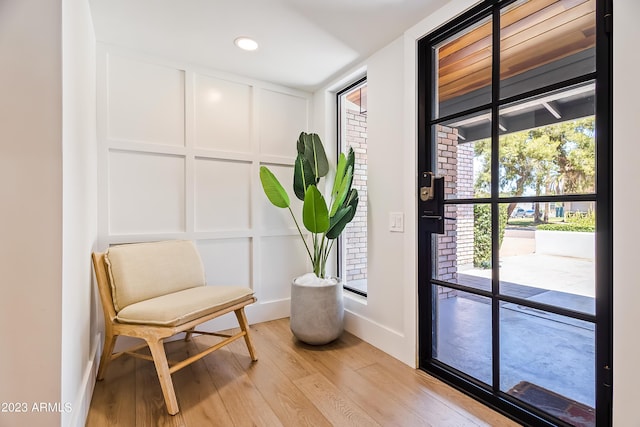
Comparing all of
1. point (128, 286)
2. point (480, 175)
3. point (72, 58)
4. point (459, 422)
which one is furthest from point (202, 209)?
point (459, 422)

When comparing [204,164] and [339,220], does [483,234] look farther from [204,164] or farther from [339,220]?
[204,164]

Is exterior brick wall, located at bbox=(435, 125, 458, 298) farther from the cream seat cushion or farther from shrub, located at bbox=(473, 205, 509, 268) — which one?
the cream seat cushion

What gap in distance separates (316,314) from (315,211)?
2.49 feet

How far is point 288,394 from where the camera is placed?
168cm

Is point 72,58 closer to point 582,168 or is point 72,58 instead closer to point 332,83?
point 332,83

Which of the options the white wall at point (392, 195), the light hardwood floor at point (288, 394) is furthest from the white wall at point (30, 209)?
the white wall at point (392, 195)

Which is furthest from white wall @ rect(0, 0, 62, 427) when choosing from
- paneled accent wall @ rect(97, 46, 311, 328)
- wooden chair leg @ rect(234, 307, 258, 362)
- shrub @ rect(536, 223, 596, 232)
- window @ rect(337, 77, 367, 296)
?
window @ rect(337, 77, 367, 296)

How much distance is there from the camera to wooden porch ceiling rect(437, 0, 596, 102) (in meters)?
1.32

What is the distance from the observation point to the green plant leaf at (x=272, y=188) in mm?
2408

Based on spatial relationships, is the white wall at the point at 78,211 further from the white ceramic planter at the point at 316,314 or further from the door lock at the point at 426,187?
the door lock at the point at 426,187

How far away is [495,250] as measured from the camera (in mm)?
1604

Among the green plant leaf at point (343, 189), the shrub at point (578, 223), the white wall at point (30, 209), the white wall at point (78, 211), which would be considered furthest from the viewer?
the green plant leaf at point (343, 189)

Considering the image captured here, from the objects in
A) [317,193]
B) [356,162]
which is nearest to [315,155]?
[356,162]

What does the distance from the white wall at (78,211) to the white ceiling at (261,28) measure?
0.24 meters
